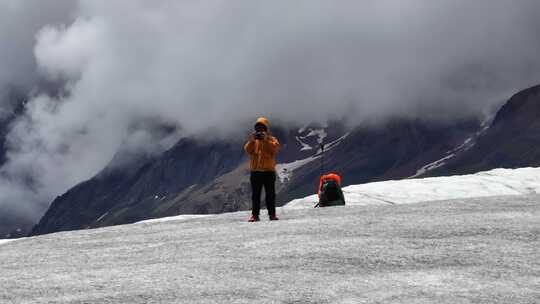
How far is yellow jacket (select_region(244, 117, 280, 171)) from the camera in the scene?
25938 millimetres

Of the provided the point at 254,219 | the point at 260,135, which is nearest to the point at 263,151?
the point at 260,135

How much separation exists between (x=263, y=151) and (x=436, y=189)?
27.0 meters

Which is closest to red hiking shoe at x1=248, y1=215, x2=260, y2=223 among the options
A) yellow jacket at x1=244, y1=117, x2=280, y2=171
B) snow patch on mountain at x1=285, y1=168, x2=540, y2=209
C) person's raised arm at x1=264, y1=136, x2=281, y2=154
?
yellow jacket at x1=244, y1=117, x2=280, y2=171

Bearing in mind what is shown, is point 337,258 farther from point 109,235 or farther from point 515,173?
point 515,173

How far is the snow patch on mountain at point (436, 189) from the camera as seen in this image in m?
48.6

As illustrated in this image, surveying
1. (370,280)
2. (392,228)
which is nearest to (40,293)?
(370,280)

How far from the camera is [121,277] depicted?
58.1 ft

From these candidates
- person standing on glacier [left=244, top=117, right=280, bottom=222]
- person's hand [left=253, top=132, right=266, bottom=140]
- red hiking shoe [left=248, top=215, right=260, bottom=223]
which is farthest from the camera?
red hiking shoe [left=248, top=215, right=260, bottom=223]

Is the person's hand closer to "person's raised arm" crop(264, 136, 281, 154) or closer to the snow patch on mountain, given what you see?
"person's raised arm" crop(264, 136, 281, 154)

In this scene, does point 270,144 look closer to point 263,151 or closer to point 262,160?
point 263,151

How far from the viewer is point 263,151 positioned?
1024 inches

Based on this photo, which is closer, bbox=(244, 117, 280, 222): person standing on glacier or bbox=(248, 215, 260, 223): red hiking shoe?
bbox=(244, 117, 280, 222): person standing on glacier

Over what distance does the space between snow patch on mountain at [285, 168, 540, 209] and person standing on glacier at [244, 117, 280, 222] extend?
66.0ft

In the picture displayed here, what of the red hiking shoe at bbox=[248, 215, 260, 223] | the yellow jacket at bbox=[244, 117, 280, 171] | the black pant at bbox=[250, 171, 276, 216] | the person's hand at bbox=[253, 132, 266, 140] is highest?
the person's hand at bbox=[253, 132, 266, 140]
